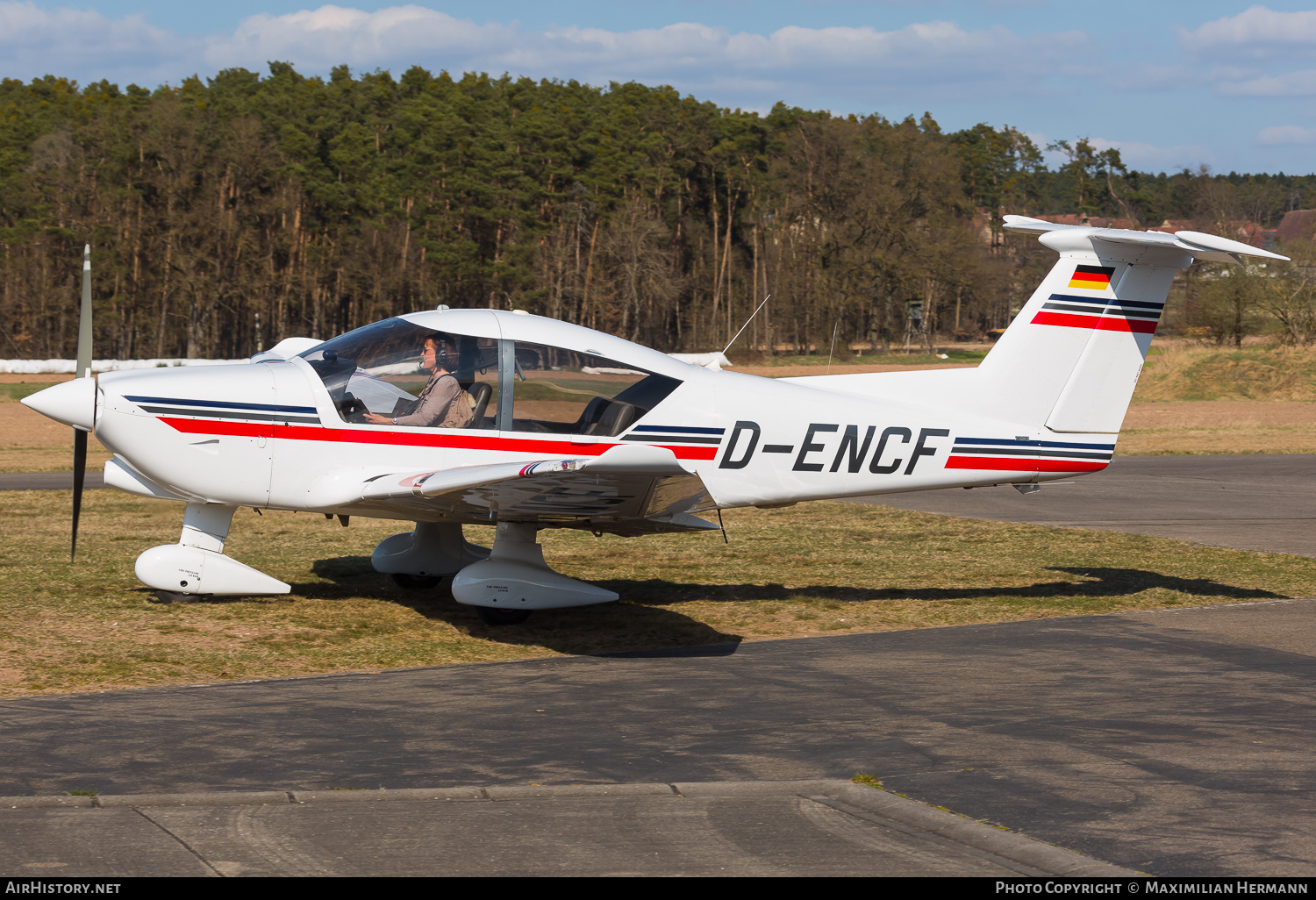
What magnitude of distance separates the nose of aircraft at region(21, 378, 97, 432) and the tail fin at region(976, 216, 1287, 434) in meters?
7.33

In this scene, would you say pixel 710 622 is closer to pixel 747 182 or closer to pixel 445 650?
pixel 445 650

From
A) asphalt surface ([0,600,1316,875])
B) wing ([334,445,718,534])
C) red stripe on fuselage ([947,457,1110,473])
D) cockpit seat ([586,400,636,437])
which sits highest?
cockpit seat ([586,400,636,437])

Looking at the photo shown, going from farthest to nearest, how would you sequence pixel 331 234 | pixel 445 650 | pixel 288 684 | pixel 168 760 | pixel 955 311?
pixel 955 311 → pixel 331 234 → pixel 445 650 → pixel 288 684 → pixel 168 760

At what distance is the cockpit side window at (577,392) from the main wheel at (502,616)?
146cm

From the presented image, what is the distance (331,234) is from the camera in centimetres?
7662

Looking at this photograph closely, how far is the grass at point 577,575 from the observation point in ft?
26.3

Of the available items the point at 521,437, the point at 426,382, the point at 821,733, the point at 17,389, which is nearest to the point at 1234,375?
the point at 521,437

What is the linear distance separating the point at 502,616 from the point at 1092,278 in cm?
599

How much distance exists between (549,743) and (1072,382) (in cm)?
628

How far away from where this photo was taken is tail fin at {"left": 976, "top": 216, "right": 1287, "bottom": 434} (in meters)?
10.0

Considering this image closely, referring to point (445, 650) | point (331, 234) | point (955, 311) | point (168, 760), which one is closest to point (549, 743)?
point (168, 760)

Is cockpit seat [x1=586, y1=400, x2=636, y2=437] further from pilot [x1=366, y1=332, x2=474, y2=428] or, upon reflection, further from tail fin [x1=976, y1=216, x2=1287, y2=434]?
tail fin [x1=976, y1=216, x2=1287, y2=434]

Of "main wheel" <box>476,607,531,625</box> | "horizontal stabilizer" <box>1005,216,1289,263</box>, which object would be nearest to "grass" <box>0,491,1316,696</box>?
"main wheel" <box>476,607,531,625</box>

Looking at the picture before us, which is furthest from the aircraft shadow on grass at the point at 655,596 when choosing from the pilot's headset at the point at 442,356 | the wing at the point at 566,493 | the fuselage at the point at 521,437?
the pilot's headset at the point at 442,356
